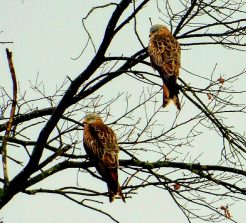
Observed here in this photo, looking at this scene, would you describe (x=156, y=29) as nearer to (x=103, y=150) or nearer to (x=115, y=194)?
(x=103, y=150)

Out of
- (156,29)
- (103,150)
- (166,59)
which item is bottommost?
(103,150)

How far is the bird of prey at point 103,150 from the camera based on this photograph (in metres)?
5.42

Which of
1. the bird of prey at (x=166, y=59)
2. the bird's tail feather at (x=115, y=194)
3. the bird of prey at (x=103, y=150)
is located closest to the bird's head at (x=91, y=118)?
the bird of prey at (x=103, y=150)

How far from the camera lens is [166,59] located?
5953 millimetres

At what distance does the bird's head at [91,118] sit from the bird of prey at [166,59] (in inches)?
50.3

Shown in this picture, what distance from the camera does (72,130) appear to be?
6242mm

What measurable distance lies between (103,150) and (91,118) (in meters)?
0.88

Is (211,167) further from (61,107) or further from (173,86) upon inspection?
(61,107)

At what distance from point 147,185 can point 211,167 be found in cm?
78

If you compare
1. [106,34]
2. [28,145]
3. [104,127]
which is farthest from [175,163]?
[28,145]

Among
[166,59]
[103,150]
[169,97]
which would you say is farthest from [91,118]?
[169,97]

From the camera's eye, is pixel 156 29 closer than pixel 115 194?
No

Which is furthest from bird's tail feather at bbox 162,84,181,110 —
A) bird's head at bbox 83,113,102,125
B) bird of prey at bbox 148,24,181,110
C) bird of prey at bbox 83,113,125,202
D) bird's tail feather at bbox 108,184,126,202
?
bird's head at bbox 83,113,102,125

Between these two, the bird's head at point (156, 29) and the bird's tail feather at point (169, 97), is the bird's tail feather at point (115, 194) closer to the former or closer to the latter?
the bird's tail feather at point (169, 97)
